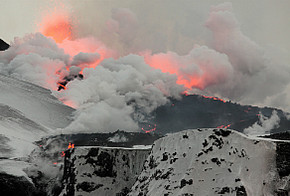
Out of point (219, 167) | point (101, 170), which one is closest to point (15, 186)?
Result: point (101, 170)

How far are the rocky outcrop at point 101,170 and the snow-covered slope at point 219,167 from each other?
8.52 metres

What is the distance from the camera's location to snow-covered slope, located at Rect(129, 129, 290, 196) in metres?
14.8

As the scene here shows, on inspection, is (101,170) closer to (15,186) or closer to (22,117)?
(15,186)

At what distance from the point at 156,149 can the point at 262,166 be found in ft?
25.6

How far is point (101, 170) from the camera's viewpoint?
25.7 m

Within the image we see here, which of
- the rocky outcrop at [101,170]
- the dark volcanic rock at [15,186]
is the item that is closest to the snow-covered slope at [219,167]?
the rocky outcrop at [101,170]

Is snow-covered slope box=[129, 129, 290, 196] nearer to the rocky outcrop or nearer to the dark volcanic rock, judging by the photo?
the rocky outcrop

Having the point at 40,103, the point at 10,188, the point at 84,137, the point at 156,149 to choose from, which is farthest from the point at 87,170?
the point at 84,137

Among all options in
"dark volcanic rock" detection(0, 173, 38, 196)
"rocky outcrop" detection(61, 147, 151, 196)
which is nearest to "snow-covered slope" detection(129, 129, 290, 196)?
"rocky outcrop" detection(61, 147, 151, 196)

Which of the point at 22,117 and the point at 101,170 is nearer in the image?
the point at 101,170

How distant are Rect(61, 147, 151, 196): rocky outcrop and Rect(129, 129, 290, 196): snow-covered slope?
8.52 metres

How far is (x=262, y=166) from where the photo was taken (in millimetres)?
15164

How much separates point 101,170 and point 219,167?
13.8m

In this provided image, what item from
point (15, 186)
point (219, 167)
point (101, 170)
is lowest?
point (15, 186)
